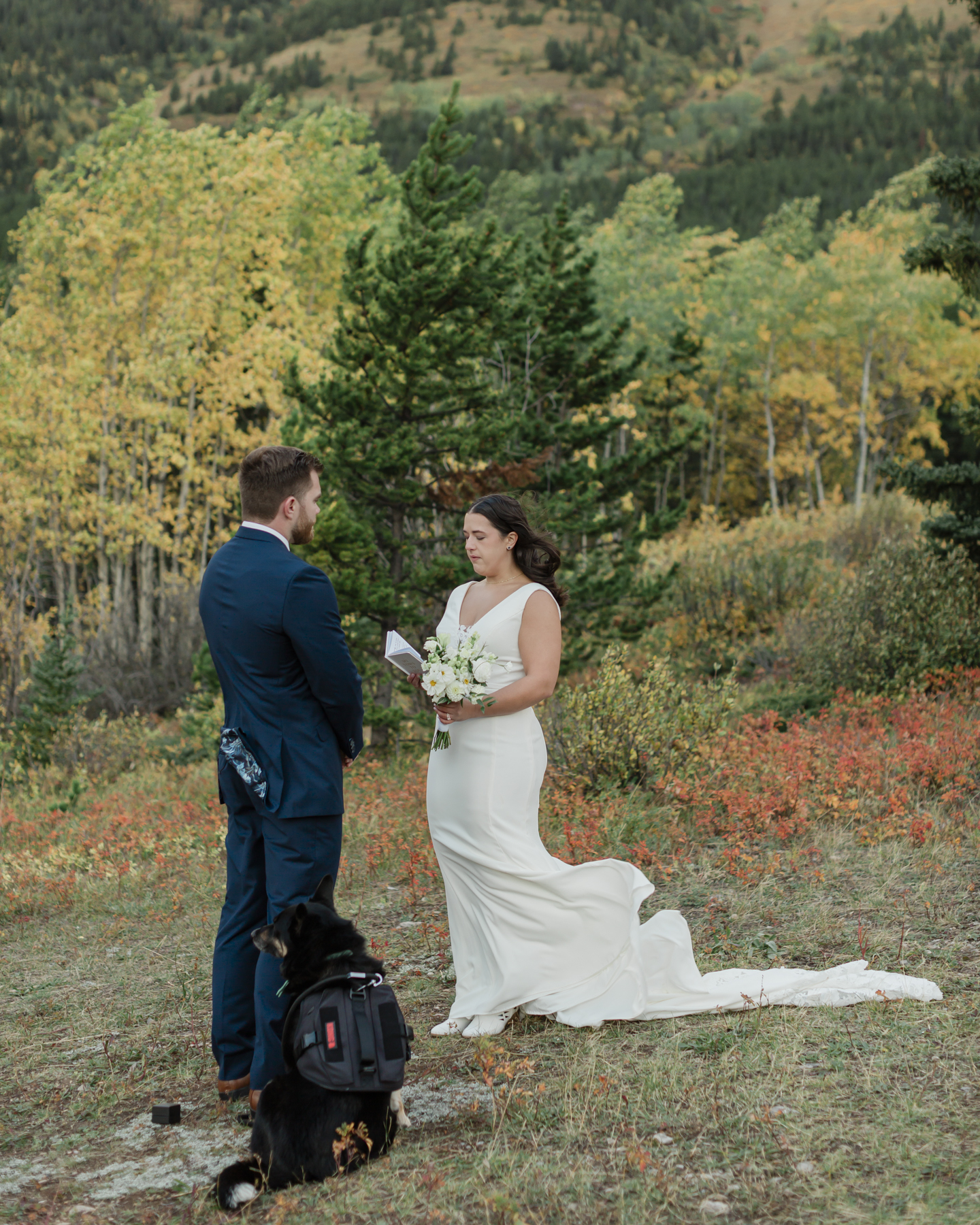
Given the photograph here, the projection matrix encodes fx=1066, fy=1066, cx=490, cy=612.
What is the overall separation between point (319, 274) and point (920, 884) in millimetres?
20765

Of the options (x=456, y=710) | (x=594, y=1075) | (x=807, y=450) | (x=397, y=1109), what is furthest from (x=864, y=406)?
(x=397, y=1109)

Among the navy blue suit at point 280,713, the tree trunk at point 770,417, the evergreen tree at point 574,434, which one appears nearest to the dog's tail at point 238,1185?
the navy blue suit at point 280,713

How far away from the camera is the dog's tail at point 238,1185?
2975 mm

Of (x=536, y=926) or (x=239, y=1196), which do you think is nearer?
(x=239, y=1196)

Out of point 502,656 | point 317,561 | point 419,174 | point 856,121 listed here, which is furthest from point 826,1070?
point 856,121

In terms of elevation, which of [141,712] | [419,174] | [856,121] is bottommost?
[141,712]

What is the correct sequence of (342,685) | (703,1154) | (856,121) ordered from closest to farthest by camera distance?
(703,1154), (342,685), (856,121)

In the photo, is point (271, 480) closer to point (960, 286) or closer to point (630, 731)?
point (630, 731)

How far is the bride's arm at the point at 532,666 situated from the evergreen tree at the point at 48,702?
31.0 feet

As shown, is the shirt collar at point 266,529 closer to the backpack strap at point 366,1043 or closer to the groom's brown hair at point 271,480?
the groom's brown hair at point 271,480

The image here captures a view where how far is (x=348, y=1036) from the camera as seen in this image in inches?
121

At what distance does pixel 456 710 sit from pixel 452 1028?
1295mm

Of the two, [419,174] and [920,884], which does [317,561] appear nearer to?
[419,174]

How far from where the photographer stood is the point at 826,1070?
3693 mm
